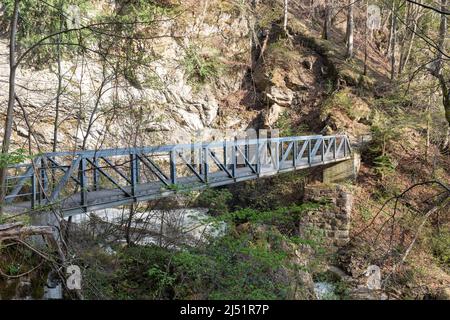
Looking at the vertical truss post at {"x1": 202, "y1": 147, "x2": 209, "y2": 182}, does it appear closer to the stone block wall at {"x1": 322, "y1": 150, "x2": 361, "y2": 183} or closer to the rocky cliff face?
the rocky cliff face

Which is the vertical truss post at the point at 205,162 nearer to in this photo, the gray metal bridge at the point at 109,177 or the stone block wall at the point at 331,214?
the gray metal bridge at the point at 109,177

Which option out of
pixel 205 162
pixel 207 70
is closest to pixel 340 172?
pixel 205 162

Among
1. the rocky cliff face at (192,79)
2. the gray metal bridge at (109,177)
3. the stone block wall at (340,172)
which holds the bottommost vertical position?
the stone block wall at (340,172)

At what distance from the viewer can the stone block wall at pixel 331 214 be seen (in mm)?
10792

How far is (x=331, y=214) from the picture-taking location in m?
11.1

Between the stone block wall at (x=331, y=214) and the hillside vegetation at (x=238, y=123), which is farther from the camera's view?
the stone block wall at (x=331, y=214)

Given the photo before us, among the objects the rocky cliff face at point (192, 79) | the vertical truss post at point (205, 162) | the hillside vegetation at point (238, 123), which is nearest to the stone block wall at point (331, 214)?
the hillside vegetation at point (238, 123)

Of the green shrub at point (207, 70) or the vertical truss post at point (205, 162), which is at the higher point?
the green shrub at point (207, 70)

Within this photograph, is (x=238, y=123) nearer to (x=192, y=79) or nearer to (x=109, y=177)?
(x=192, y=79)

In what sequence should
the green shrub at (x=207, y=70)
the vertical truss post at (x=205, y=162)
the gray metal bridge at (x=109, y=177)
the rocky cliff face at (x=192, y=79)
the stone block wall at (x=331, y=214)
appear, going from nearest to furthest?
1. the gray metal bridge at (x=109, y=177)
2. the vertical truss post at (x=205, y=162)
3. the stone block wall at (x=331, y=214)
4. the rocky cliff face at (x=192, y=79)
5. the green shrub at (x=207, y=70)
